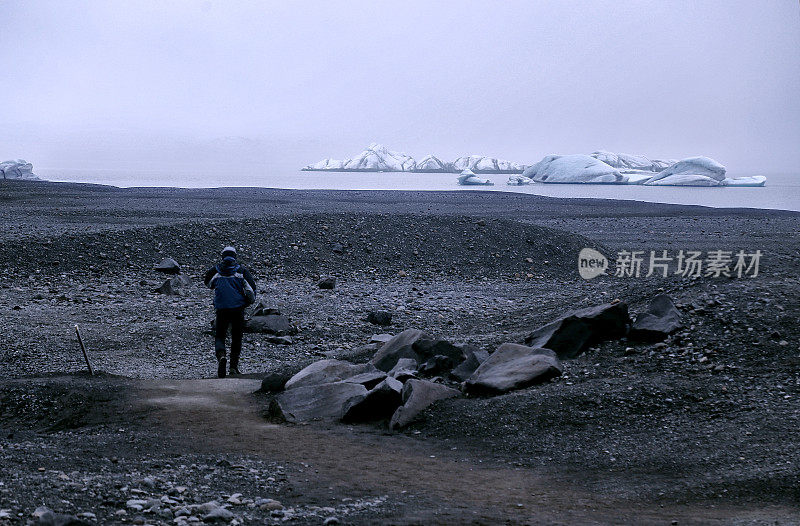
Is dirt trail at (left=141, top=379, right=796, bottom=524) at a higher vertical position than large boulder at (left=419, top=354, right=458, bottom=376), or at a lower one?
lower

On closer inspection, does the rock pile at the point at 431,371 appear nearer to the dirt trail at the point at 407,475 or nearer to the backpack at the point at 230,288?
the dirt trail at the point at 407,475

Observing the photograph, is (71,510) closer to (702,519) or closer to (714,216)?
(702,519)

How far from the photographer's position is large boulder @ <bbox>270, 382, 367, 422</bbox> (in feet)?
27.1

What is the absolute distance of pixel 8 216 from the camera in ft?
107

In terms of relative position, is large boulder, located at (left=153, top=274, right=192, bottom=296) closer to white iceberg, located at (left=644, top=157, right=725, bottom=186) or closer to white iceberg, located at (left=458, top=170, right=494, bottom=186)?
white iceberg, located at (left=458, top=170, right=494, bottom=186)

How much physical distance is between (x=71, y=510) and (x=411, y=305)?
38.5 feet

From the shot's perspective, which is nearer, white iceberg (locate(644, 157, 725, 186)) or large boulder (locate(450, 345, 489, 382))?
large boulder (locate(450, 345, 489, 382))

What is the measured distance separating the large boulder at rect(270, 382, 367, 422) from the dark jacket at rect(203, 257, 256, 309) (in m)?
A: 2.06

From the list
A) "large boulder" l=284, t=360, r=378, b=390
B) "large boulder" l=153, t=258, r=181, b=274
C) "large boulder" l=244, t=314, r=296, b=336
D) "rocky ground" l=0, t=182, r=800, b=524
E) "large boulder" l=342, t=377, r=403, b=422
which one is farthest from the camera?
"large boulder" l=153, t=258, r=181, b=274

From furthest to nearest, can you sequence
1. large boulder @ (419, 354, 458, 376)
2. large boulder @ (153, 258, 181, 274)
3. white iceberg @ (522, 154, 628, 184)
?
white iceberg @ (522, 154, 628, 184), large boulder @ (153, 258, 181, 274), large boulder @ (419, 354, 458, 376)

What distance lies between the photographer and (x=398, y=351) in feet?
33.0

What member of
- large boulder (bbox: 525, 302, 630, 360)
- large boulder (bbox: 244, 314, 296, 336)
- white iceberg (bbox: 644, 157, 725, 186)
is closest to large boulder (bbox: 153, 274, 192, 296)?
large boulder (bbox: 244, 314, 296, 336)

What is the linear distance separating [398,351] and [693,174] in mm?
99451

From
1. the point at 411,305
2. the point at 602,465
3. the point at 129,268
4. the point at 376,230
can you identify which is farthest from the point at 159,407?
the point at 376,230
